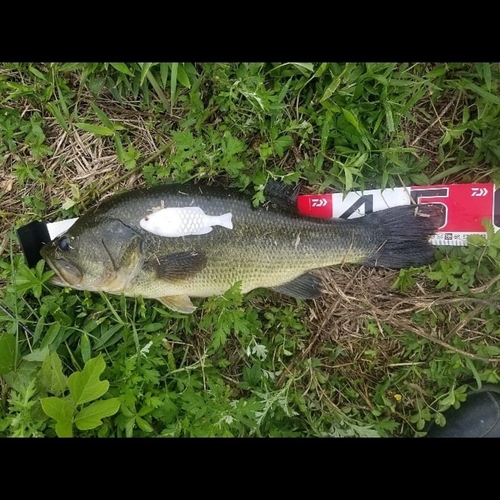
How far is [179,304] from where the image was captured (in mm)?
3215

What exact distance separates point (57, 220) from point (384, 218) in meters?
2.30

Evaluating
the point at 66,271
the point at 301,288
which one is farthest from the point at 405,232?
the point at 66,271

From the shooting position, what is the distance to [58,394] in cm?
303

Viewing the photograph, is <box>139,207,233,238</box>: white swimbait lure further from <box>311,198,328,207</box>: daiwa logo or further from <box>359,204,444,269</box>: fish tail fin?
<box>359,204,444,269</box>: fish tail fin

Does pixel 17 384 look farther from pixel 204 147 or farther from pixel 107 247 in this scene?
pixel 204 147

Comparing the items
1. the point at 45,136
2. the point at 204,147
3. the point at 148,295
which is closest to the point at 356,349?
the point at 148,295

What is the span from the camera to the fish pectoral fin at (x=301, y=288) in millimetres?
3256

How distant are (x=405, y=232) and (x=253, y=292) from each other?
112 cm

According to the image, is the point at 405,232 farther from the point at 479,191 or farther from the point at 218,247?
the point at 218,247

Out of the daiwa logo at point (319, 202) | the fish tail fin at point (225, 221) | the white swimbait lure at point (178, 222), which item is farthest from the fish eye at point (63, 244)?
the daiwa logo at point (319, 202)

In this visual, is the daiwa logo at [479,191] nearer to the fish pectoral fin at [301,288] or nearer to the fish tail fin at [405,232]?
Answer: the fish tail fin at [405,232]

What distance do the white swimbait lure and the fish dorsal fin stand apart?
0.14 m

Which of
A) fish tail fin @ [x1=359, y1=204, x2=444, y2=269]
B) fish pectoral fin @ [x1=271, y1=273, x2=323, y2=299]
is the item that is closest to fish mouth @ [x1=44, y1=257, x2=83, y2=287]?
fish pectoral fin @ [x1=271, y1=273, x2=323, y2=299]

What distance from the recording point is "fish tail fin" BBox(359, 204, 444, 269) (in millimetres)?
3162
